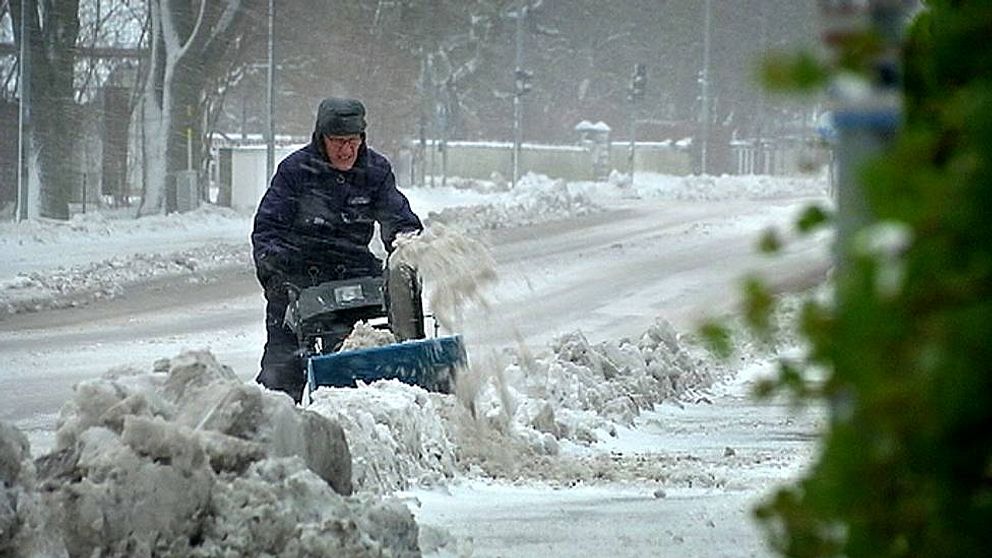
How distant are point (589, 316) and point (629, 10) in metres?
44.3

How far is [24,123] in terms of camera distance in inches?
1230

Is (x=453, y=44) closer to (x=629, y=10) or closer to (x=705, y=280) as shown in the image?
(x=629, y=10)

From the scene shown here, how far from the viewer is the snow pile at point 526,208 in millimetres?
36312

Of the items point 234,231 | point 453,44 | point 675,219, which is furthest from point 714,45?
point 234,231

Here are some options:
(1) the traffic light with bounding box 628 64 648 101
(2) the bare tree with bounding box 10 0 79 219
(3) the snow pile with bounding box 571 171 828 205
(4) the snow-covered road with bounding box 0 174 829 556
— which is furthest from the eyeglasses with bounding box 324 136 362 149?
(1) the traffic light with bounding box 628 64 648 101

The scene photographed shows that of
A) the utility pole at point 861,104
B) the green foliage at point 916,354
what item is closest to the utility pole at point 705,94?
the utility pole at point 861,104

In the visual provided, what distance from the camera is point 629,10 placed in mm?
62969

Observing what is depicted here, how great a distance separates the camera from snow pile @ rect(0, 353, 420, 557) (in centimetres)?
538

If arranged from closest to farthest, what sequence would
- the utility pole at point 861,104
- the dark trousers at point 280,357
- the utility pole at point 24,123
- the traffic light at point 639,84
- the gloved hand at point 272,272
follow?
the utility pole at point 861,104 < the gloved hand at point 272,272 < the dark trousers at point 280,357 < the utility pole at point 24,123 < the traffic light at point 639,84

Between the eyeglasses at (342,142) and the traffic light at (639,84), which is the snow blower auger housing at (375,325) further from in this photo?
the traffic light at (639,84)

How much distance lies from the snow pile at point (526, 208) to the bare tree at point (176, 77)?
4966mm

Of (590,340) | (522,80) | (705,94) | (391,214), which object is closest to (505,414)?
(391,214)

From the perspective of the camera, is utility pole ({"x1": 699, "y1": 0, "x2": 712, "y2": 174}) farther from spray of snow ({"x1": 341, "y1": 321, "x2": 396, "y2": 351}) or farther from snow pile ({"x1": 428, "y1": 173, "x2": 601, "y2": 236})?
spray of snow ({"x1": 341, "y1": 321, "x2": 396, "y2": 351})

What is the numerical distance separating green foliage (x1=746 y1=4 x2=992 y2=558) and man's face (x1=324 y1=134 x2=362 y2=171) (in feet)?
24.8
